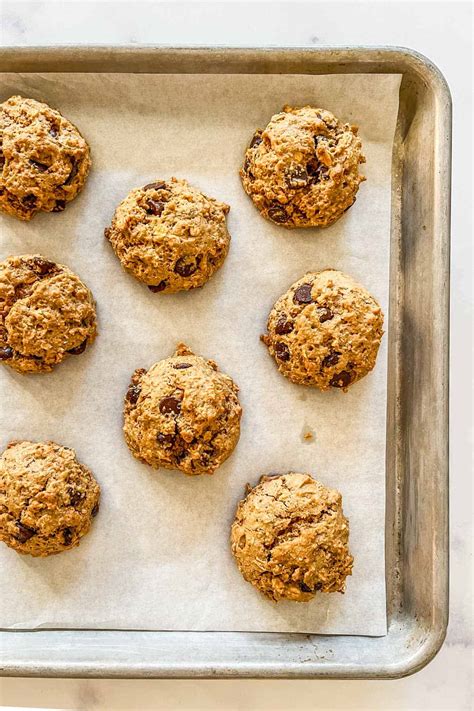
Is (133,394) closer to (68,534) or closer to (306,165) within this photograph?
(68,534)

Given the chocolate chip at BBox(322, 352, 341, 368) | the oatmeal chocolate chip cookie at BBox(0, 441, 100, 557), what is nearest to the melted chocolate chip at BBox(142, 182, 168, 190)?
the chocolate chip at BBox(322, 352, 341, 368)

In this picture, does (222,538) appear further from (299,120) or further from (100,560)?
(299,120)

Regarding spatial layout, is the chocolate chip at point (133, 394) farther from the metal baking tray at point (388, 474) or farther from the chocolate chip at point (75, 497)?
the metal baking tray at point (388, 474)

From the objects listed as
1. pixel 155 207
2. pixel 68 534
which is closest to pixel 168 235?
pixel 155 207

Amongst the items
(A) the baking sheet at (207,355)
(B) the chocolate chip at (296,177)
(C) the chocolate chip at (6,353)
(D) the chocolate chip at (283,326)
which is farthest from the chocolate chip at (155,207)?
(C) the chocolate chip at (6,353)

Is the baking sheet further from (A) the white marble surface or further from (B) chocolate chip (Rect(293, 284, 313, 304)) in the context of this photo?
(A) the white marble surface

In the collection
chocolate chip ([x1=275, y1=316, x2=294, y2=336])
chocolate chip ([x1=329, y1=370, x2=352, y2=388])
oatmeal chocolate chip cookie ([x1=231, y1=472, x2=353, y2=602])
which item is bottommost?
oatmeal chocolate chip cookie ([x1=231, y1=472, x2=353, y2=602])
